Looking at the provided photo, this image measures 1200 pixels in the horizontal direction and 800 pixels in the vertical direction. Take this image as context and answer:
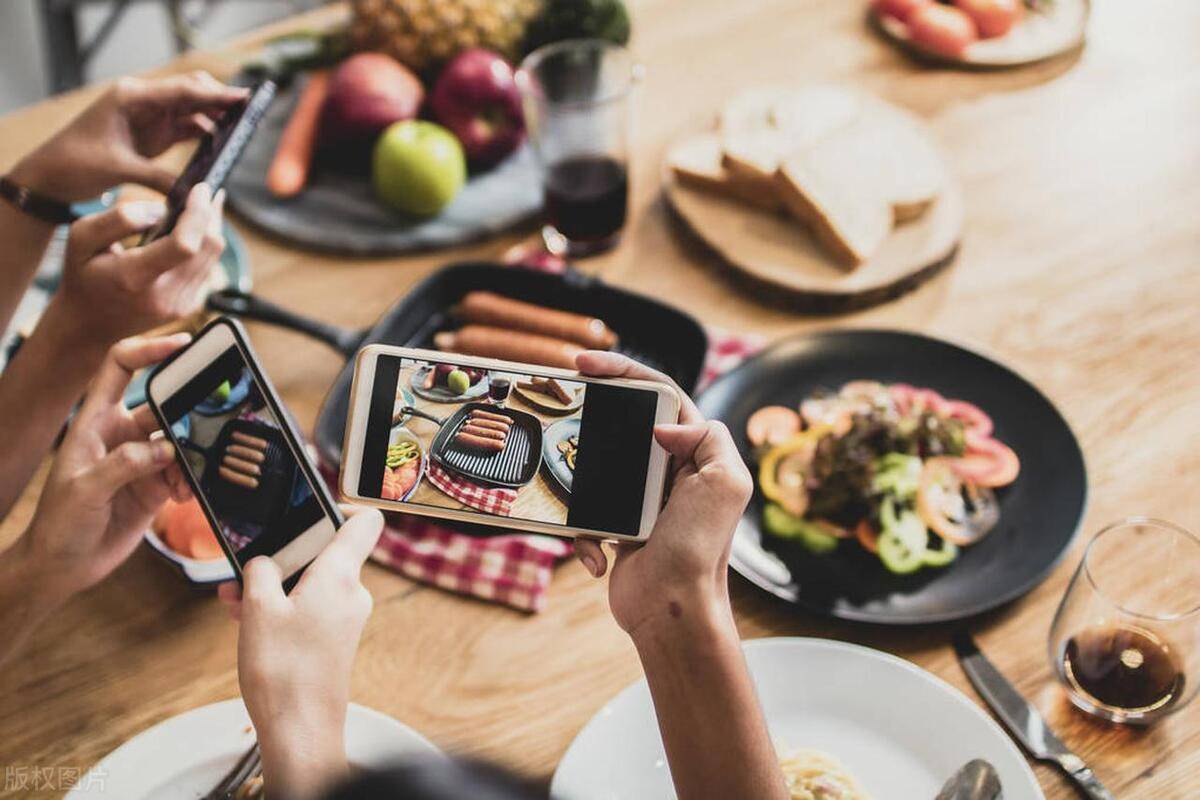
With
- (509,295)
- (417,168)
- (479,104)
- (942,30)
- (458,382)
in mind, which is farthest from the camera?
(942,30)

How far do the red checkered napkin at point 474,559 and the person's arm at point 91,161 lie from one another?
1.96ft

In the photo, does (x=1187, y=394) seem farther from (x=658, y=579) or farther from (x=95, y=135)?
(x=95, y=135)

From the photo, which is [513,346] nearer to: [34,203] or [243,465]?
[243,465]

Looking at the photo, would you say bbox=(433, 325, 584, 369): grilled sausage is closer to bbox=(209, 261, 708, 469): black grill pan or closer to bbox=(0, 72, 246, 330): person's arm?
bbox=(209, 261, 708, 469): black grill pan

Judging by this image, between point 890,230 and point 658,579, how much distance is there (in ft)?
2.94

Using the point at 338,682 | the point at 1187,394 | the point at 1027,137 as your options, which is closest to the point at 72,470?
the point at 338,682

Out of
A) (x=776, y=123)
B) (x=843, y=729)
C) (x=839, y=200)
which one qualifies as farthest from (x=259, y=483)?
(x=776, y=123)

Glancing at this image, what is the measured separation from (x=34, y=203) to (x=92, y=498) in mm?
568

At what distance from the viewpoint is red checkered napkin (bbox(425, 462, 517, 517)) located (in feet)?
2.93

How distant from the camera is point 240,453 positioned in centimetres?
94

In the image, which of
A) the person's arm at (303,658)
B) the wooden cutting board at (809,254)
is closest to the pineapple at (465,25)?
the wooden cutting board at (809,254)

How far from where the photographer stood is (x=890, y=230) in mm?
1529

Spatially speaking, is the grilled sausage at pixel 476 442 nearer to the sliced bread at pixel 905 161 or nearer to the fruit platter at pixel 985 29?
the sliced bread at pixel 905 161

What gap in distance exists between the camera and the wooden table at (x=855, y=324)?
1042 millimetres
